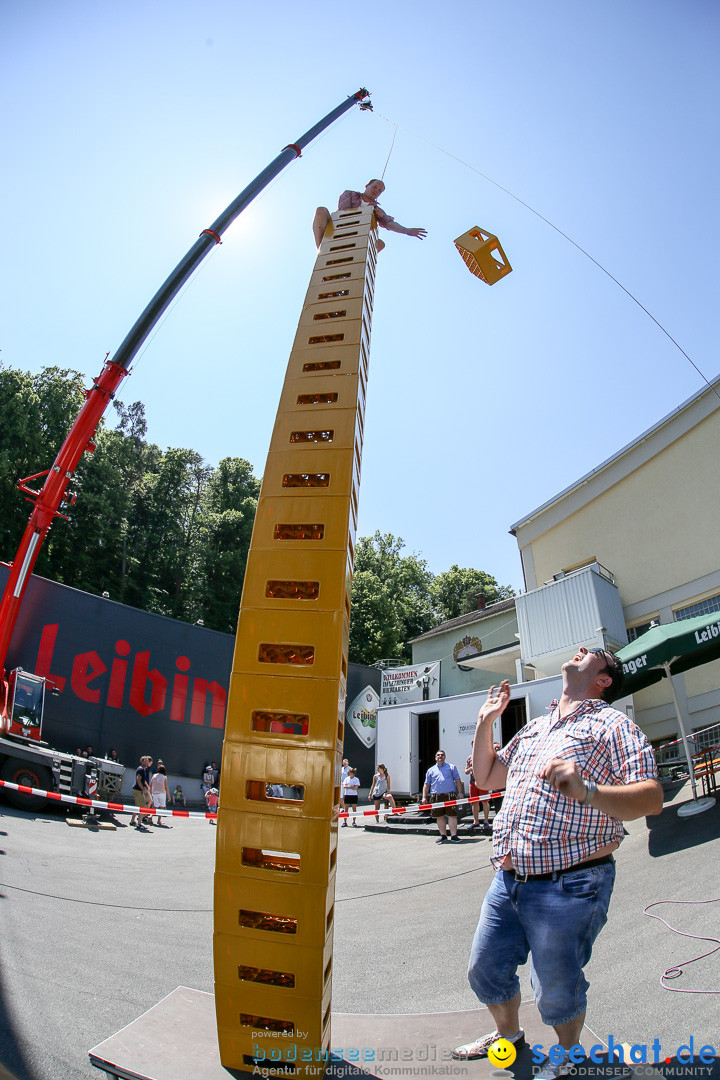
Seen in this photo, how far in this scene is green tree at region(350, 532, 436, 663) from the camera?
1583 inches

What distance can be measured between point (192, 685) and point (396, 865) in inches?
583

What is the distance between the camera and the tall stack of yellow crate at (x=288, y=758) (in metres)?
2.36

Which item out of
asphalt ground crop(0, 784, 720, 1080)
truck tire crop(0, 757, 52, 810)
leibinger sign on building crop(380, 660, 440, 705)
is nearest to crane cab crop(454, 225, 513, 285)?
asphalt ground crop(0, 784, 720, 1080)

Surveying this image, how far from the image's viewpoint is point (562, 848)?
2238 mm

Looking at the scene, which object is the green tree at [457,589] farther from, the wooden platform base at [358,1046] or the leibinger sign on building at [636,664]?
the wooden platform base at [358,1046]

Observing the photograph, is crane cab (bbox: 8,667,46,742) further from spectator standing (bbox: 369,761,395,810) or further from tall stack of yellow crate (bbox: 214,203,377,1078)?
tall stack of yellow crate (bbox: 214,203,377,1078)

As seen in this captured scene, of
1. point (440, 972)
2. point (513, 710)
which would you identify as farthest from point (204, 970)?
point (513, 710)

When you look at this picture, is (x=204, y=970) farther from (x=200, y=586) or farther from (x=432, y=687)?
(x=200, y=586)

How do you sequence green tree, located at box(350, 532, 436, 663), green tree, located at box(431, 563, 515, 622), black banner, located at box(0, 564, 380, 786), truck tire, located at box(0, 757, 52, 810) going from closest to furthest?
truck tire, located at box(0, 757, 52, 810), black banner, located at box(0, 564, 380, 786), green tree, located at box(350, 532, 436, 663), green tree, located at box(431, 563, 515, 622)

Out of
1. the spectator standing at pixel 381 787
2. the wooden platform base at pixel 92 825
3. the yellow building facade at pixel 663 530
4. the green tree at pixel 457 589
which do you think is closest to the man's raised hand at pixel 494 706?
the wooden platform base at pixel 92 825

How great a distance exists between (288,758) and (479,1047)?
1.49 meters

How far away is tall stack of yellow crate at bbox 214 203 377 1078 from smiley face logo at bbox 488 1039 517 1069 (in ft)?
2.29

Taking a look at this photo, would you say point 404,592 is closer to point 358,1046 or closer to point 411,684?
point 411,684

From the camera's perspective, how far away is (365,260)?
12.9 ft
